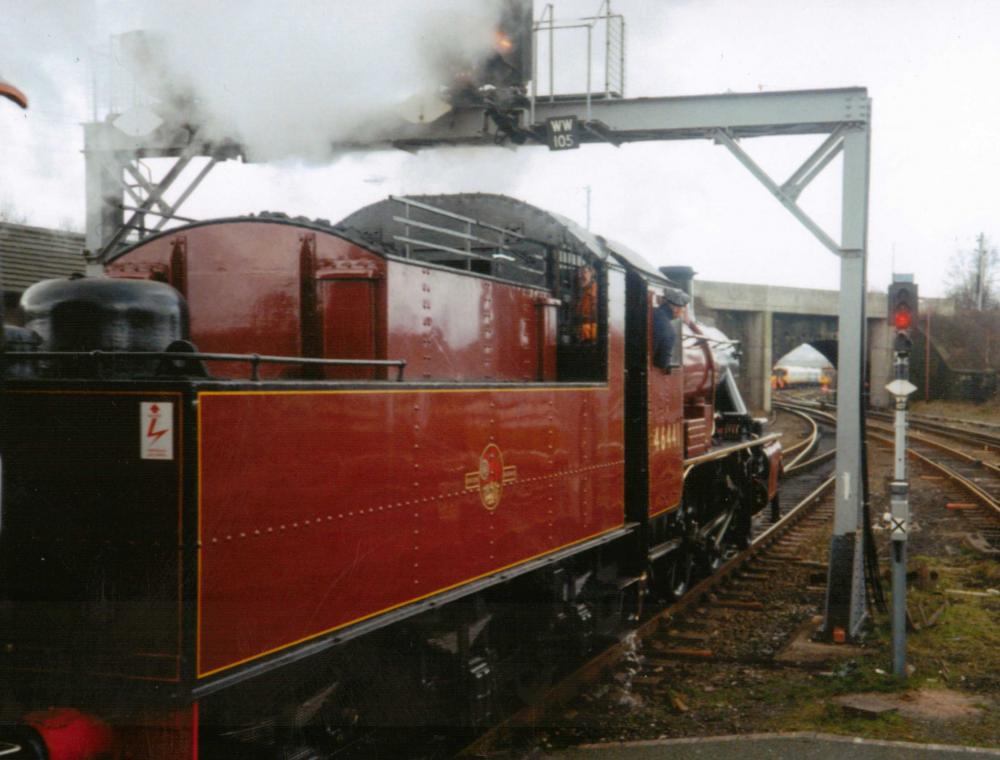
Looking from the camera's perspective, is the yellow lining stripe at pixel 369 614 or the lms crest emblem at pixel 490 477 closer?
the yellow lining stripe at pixel 369 614

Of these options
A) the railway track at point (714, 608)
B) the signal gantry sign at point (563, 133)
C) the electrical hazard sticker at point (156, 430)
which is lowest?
the railway track at point (714, 608)

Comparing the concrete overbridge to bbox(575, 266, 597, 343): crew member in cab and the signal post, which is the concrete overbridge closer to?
the signal post

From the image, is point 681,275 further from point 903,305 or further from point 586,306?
point 586,306

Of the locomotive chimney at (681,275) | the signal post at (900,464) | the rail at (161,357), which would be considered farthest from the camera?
the locomotive chimney at (681,275)

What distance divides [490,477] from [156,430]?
2.49 m

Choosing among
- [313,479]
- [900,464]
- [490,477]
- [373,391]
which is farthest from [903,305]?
[313,479]

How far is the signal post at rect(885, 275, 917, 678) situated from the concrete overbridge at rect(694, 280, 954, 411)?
99.6ft

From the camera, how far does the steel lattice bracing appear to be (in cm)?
838

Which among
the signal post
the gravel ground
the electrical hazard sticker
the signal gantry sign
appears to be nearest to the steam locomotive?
the electrical hazard sticker

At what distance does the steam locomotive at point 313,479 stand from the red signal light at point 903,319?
1.96m

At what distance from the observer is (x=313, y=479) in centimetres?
410

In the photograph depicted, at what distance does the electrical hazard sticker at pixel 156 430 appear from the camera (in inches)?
136

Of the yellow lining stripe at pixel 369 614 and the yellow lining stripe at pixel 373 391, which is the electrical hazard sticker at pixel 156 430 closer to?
the yellow lining stripe at pixel 373 391

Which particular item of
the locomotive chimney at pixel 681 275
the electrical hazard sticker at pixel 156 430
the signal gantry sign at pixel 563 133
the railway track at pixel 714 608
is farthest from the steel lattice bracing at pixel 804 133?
the electrical hazard sticker at pixel 156 430
